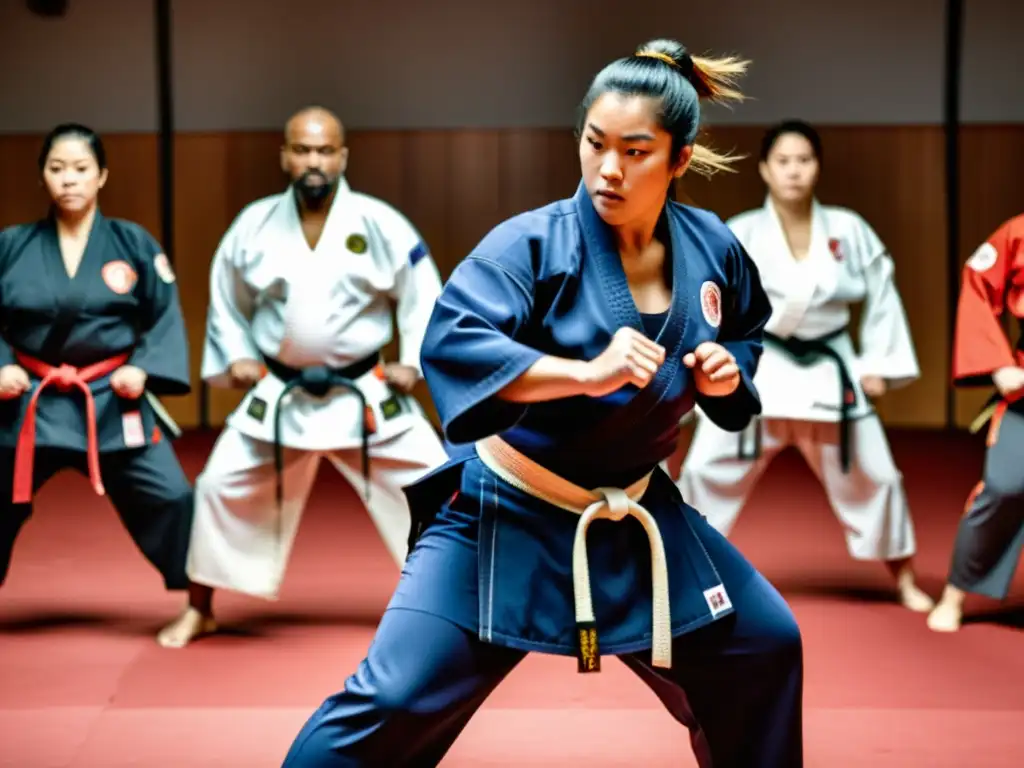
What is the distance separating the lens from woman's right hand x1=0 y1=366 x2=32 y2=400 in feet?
11.4

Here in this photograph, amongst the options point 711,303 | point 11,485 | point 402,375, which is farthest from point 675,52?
point 11,485

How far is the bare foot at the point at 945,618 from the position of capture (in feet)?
12.0

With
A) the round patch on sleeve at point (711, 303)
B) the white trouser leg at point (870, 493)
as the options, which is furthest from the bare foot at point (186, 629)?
the round patch on sleeve at point (711, 303)

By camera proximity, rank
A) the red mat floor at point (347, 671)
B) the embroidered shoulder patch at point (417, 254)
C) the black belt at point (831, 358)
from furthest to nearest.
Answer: the black belt at point (831, 358)
the embroidered shoulder patch at point (417, 254)
the red mat floor at point (347, 671)

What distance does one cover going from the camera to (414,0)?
733 cm

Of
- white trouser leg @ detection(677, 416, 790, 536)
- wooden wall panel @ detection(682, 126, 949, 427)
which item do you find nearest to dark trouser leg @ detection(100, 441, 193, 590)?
white trouser leg @ detection(677, 416, 790, 536)

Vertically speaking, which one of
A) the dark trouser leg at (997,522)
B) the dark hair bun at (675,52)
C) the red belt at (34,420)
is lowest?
the dark trouser leg at (997,522)

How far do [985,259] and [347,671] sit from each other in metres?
1.93

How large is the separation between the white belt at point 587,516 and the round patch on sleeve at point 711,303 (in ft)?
0.82

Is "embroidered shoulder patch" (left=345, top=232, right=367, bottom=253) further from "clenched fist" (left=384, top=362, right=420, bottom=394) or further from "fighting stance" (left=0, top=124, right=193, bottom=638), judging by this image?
"fighting stance" (left=0, top=124, right=193, bottom=638)

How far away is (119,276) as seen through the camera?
359cm

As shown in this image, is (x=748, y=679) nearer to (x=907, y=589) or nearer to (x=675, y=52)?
(x=675, y=52)

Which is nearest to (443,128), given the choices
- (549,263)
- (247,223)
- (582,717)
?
(247,223)

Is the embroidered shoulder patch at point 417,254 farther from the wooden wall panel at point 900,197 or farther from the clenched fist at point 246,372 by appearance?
the wooden wall panel at point 900,197
